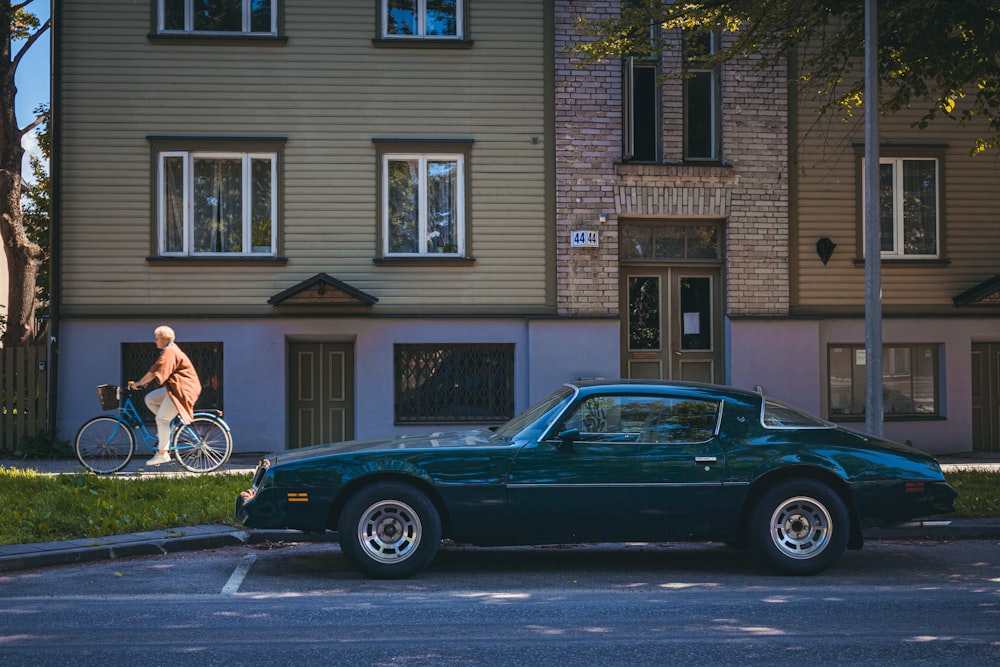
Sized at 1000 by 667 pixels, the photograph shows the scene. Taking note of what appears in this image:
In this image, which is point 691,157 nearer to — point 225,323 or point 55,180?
point 225,323

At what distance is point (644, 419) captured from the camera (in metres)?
7.99

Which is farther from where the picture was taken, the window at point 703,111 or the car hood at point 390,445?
the window at point 703,111

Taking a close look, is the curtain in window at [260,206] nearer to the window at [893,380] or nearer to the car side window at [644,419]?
the window at [893,380]

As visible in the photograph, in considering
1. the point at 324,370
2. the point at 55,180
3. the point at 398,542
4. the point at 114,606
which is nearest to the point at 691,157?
the point at 324,370

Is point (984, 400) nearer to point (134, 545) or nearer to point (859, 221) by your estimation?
point (859, 221)

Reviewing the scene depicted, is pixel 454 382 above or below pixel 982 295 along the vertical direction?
below

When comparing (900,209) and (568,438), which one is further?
(900,209)

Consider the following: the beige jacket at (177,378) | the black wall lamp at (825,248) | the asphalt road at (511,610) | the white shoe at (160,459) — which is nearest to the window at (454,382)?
the beige jacket at (177,378)

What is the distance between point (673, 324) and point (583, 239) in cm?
200

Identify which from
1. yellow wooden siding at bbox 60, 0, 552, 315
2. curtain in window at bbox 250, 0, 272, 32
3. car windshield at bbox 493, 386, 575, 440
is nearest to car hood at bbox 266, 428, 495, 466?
car windshield at bbox 493, 386, 575, 440

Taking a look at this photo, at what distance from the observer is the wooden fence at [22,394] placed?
15258 mm

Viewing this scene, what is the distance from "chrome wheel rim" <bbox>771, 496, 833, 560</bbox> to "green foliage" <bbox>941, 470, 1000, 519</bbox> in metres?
2.92

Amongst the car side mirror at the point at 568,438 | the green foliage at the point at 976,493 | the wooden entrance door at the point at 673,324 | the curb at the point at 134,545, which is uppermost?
the wooden entrance door at the point at 673,324

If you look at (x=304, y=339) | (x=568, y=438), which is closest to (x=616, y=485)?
(x=568, y=438)
